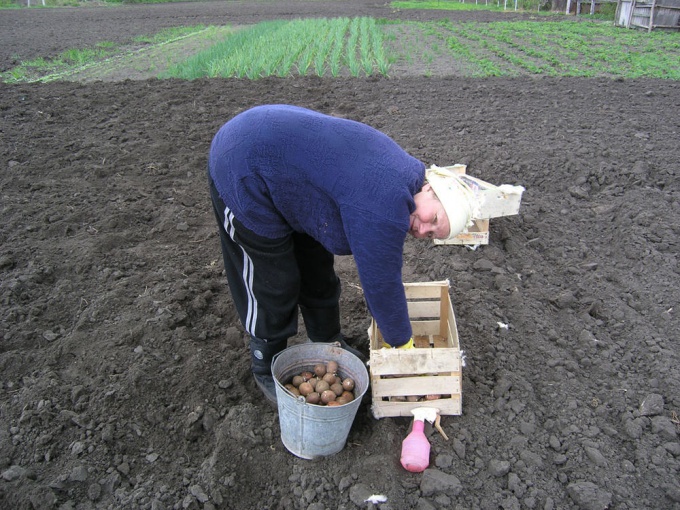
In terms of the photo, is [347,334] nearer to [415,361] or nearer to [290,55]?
[415,361]

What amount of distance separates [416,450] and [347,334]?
1.07 m

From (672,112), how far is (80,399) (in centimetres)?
729

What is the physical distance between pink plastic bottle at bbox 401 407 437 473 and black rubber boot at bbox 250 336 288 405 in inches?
28.8

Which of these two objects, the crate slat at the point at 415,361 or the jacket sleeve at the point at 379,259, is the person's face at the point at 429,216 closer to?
the jacket sleeve at the point at 379,259

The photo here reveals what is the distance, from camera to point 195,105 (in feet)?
25.4

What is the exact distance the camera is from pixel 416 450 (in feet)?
7.70

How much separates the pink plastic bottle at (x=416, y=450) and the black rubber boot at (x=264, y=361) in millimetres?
732

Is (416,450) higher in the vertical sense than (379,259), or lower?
lower

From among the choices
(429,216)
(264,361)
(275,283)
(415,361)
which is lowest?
(264,361)

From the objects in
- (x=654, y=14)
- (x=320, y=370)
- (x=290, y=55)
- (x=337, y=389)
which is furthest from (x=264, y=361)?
(x=654, y=14)

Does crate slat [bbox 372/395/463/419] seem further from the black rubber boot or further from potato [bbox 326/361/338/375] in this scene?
the black rubber boot

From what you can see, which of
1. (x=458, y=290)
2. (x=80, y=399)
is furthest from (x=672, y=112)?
(x=80, y=399)

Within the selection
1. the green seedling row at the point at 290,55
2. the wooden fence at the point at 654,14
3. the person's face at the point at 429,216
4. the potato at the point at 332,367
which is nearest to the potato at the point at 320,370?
the potato at the point at 332,367

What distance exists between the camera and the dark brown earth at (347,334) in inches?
91.6
